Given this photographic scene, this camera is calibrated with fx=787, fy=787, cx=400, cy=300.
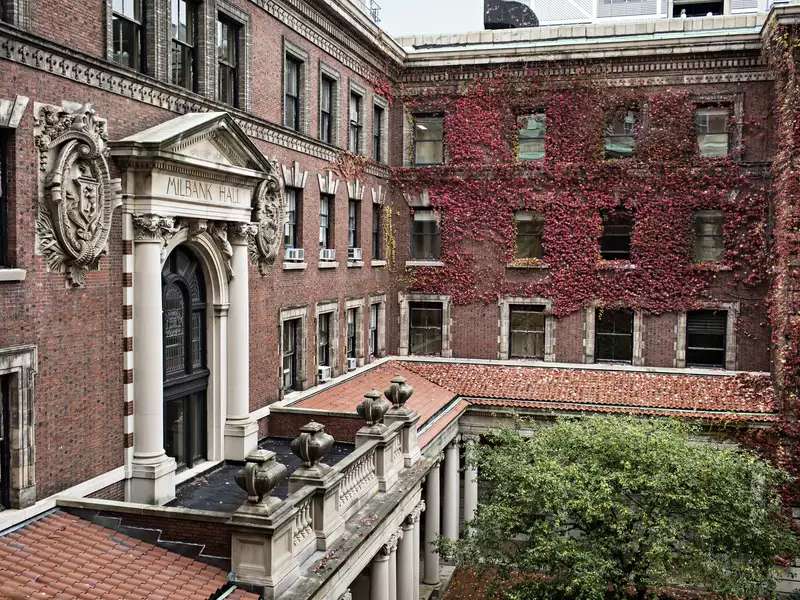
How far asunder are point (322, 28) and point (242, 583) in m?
→ 16.1

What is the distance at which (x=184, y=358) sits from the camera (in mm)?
16297

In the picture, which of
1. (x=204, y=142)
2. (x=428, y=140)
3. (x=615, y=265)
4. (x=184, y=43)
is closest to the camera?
(x=204, y=142)

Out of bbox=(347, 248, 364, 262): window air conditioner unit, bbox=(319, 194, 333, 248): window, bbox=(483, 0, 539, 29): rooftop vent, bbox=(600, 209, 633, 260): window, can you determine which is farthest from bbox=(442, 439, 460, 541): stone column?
bbox=(483, 0, 539, 29): rooftop vent

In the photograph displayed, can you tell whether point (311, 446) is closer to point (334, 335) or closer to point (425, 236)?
point (334, 335)

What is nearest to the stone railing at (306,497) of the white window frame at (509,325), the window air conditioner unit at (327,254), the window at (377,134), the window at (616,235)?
the window air conditioner unit at (327,254)

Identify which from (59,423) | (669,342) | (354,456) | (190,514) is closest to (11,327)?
(59,423)

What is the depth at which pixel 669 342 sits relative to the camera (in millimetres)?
27141

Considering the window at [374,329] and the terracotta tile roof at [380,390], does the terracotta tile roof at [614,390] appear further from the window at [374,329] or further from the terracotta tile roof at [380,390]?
the window at [374,329]

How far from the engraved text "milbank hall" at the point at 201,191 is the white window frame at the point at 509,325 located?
45.9 ft

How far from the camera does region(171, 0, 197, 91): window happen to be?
616 inches

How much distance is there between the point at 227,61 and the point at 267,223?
3813mm

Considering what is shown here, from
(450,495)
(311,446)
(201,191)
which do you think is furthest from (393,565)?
(201,191)

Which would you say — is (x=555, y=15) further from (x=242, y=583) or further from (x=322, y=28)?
(x=242, y=583)

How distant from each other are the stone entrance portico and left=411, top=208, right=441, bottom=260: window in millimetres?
10419
